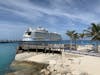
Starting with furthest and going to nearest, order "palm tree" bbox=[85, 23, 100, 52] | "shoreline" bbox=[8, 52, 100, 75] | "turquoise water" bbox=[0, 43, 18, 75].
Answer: "palm tree" bbox=[85, 23, 100, 52] → "turquoise water" bbox=[0, 43, 18, 75] → "shoreline" bbox=[8, 52, 100, 75]

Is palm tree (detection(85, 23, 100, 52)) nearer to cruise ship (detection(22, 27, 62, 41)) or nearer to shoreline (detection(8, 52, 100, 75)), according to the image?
shoreline (detection(8, 52, 100, 75))

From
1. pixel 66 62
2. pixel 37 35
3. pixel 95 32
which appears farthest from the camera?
pixel 37 35

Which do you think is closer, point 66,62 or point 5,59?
point 66,62

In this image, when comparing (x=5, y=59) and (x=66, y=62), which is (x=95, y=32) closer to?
(x=66, y=62)

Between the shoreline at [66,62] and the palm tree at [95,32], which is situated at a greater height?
the palm tree at [95,32]

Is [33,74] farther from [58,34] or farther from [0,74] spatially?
[58,34]

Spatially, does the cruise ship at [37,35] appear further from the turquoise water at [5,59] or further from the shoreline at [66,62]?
the shoreline at [66,62]

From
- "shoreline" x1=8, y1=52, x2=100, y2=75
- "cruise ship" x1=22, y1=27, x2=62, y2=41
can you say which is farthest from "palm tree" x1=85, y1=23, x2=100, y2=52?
"cruise ship" x1=22, y1=27, x2=62, y2=41

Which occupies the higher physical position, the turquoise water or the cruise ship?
the cruise ship

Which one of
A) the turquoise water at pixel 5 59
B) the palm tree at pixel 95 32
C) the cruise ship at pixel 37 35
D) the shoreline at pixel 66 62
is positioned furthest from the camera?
the cruise ship at pixel 37 35

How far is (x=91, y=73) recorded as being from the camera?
20078mm

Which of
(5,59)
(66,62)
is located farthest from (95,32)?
(5,59)

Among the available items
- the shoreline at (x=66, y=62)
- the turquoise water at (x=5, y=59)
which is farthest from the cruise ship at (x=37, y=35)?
the shoreline at (x=66, y=62)

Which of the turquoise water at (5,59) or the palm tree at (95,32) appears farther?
the palm tree at (95,32)
